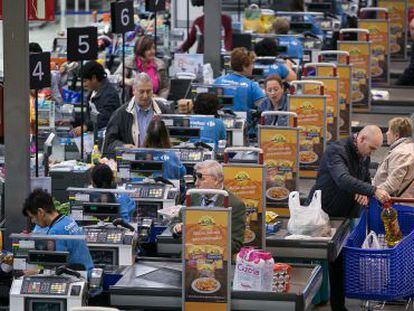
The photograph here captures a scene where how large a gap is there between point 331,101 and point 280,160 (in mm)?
3024

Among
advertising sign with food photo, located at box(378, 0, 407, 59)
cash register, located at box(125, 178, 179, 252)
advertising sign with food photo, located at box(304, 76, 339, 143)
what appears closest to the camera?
cash register, located at box(125, 178, 179, 252)

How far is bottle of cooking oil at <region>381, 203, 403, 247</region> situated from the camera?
12.5 metres

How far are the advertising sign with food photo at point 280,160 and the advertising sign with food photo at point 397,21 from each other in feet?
35.0

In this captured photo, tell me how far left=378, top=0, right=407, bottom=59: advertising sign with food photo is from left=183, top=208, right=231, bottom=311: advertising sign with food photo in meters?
13.8

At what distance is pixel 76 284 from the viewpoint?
10.8m

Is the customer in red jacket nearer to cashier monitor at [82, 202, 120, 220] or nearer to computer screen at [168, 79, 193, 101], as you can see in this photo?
computer screen at [168, 79, 193, 101]

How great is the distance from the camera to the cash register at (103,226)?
1192 cm

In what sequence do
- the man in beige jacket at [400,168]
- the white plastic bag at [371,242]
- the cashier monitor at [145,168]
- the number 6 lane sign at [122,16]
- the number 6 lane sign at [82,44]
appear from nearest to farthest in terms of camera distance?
the white plastic bag at [371,242]
the cashier monitor at [145,168]
the man in beige jacket at [400,168]
the number 6 lane sign at [82,44]
the number 6 lane sign at [122,16]

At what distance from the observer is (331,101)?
1683 cm

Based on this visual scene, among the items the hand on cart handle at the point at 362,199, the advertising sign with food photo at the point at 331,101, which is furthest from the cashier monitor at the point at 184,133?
the hand on cart handle at the point at 362,199

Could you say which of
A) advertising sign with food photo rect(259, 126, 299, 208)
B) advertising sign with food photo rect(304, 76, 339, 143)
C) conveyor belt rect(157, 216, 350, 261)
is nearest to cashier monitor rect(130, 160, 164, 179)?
conveyor belt rect(157, 216, 350, 261)

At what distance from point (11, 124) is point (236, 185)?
6.12 ft

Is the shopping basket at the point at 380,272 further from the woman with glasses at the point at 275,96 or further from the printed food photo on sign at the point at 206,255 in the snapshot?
the woman with glasses at the point at 275,96

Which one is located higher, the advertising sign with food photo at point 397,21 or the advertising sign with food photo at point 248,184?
the advertising sign with food photo at point 397,21
